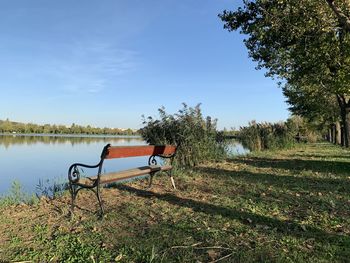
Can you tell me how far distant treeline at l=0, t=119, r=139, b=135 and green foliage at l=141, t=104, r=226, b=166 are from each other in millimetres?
51695

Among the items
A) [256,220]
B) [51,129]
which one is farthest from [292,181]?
[51,129]

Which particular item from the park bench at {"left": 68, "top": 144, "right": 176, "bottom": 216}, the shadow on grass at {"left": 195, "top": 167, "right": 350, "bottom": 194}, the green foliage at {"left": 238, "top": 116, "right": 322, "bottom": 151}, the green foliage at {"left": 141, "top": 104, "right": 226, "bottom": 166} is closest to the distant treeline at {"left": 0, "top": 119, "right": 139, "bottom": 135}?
the green foliage at {"left": 238, "top": 116, "right": 322, "bottom": 151}

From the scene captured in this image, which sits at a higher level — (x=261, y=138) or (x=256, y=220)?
(x=261, y=138)

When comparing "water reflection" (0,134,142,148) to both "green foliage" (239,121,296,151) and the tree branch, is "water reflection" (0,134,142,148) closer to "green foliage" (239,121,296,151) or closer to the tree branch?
"green foliage" (239,121,296,151)

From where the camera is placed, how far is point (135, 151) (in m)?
6.77

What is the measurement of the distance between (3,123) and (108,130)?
22494mm

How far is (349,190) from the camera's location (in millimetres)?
7875

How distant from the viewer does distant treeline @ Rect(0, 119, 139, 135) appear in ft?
220

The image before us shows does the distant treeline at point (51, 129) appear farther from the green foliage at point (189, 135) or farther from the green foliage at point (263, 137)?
the green foliage at point (189, 135)

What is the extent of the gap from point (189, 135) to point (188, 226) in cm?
853

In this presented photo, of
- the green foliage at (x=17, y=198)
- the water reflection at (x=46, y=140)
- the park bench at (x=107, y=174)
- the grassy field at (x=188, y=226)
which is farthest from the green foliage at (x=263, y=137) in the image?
the green foliage at (x=17, y=198)

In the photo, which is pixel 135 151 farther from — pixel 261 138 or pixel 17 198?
pixel 261 138

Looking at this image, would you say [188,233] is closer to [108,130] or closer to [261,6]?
[261,6]

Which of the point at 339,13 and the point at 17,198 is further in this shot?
the point at 339,13
